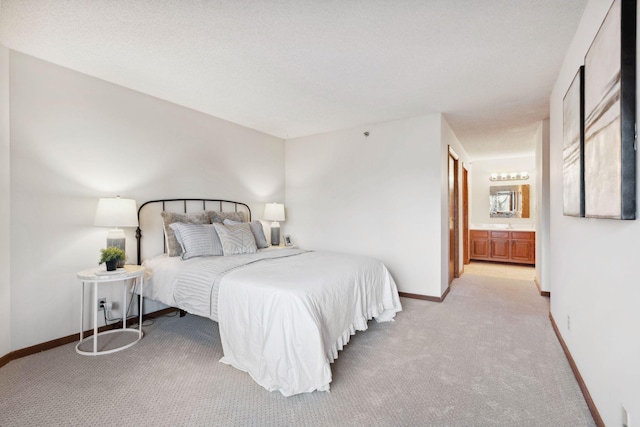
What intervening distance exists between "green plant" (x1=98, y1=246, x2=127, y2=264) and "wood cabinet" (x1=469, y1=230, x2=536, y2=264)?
6829 mm

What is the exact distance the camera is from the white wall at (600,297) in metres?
1.24

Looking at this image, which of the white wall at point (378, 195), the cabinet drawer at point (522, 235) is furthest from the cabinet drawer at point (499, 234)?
the white wall at point (378, 195)

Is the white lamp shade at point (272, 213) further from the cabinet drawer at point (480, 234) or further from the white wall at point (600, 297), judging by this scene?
the cabinet drawer at point (480, 234)

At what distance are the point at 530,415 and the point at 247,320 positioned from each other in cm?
184

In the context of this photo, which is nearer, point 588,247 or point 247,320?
point 588,247

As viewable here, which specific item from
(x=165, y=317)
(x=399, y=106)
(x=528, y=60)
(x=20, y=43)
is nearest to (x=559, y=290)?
(x=528, y=60)

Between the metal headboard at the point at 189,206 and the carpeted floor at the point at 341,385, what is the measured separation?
3.65ft

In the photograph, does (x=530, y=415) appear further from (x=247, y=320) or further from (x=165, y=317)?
(x=165, y=317)

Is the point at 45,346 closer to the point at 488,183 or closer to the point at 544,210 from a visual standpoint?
the point at 544,210

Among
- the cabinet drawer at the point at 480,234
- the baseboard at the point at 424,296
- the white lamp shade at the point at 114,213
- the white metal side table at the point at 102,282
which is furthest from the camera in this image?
the cabinet drawer at the point at 480,234

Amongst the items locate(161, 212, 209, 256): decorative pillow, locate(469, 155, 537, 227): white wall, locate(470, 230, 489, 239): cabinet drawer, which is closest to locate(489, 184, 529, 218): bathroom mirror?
locate(469, 155, 537, 227): white wall

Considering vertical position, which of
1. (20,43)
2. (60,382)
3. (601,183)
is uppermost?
(20,43)

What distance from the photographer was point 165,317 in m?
3.36

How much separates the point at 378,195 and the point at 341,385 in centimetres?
284
